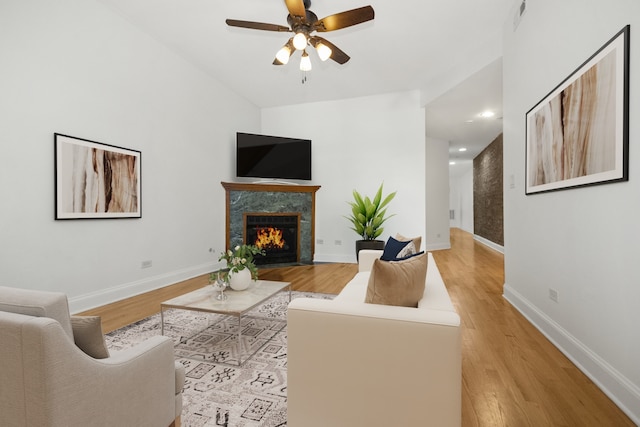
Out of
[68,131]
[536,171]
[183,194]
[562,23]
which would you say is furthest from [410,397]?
[183,194]

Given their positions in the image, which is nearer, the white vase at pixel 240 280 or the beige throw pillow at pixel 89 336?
the beige throw pillow at pixel 89 336

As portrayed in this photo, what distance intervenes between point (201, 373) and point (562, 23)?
3.52 meters

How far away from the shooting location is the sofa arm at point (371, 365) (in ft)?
3.96

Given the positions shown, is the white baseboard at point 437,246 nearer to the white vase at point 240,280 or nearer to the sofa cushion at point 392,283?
the white vase at point 240,280

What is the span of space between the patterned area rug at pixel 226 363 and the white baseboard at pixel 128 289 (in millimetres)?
789

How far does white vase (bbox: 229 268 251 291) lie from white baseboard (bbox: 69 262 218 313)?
1.70m

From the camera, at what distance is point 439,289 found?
1.75 m

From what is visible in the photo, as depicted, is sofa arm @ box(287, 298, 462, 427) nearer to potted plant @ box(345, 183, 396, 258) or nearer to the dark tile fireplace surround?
potted plant @ box(345, 183, 396, 258)

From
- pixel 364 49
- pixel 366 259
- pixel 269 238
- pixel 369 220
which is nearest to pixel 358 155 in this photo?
pixel 369 220

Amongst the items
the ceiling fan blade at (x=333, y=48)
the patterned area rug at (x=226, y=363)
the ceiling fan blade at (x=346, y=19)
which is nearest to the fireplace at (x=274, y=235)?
the patterned area rug at (x=226, y=363)

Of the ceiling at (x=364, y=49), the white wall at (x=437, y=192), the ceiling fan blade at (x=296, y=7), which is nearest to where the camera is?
the ceiling fan blade at (x=296, y=7)

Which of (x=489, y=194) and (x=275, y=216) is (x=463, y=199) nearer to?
(x=489, y=194)

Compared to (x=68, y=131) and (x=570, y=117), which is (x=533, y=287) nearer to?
(x=570, y=117)

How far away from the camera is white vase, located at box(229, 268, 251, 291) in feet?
8.43
